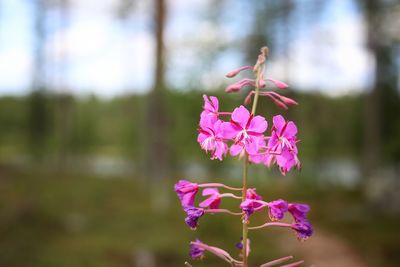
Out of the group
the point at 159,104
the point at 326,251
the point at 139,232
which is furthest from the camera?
the point at 139,232

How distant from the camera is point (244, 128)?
4.60 feet

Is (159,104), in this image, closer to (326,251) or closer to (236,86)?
(326,251)

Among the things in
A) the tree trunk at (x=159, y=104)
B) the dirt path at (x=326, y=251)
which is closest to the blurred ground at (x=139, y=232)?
the dirt path at (x=326, y=251)

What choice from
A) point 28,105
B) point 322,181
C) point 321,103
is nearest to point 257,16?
point 321,103

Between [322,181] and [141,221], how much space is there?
8.84 m

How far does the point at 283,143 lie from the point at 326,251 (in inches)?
412

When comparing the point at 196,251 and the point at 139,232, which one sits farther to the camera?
the point at 139,232

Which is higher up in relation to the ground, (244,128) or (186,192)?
(244,128)

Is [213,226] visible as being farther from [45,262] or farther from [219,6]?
[219,6]

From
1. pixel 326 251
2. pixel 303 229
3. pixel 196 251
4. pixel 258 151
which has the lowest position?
pixel 326 251

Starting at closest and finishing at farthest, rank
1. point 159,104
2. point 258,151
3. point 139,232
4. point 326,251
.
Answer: point 258,151, point 159,104, point 326,251, point 139,232

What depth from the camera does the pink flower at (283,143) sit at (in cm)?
139

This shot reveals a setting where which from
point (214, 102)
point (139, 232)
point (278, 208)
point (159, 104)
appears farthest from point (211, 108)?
point (139, 232)

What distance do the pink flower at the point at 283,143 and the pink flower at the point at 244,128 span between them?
38 mm
